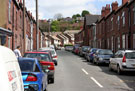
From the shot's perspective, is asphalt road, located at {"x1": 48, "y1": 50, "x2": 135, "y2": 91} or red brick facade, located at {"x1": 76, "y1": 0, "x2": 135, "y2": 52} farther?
red brick facade, located at {"x1": 76, "y1": 0, "x2": 135, "y2": 52}

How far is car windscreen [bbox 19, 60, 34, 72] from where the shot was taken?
8156 mm

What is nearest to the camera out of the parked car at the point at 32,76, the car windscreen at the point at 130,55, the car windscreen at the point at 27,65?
the parked car at the point at 32,76

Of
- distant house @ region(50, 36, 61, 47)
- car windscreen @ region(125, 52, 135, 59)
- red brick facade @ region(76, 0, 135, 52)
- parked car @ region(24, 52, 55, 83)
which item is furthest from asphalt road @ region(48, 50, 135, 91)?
distant house @ region(50, 36, 61, 47)

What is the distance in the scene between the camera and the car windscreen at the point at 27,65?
8.16 metres

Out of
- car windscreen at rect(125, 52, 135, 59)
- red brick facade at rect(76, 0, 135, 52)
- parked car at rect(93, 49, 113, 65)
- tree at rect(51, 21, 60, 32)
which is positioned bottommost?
parked car at rect(93, 49, 113, 65)

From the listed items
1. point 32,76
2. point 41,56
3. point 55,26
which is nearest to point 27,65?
point 32,76

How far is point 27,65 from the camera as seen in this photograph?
8.41m

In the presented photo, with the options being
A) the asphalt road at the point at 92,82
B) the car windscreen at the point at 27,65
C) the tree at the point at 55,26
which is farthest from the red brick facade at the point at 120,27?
the tree at the point at 55,26

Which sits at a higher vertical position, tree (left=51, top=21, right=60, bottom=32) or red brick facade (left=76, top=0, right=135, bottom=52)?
tree (left=51, top=21, right=60, bottom=32)

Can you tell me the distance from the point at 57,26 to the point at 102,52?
146 metres

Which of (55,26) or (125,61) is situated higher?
(55,26)

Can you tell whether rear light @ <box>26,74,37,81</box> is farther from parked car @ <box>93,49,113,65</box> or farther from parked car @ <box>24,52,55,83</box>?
parked car @ <box>93,49,113,65</box>

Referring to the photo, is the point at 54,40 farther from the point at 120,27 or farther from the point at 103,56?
the point at 103,56

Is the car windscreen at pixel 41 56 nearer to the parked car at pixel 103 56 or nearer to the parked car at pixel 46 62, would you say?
the parked car at pixel 46 62
